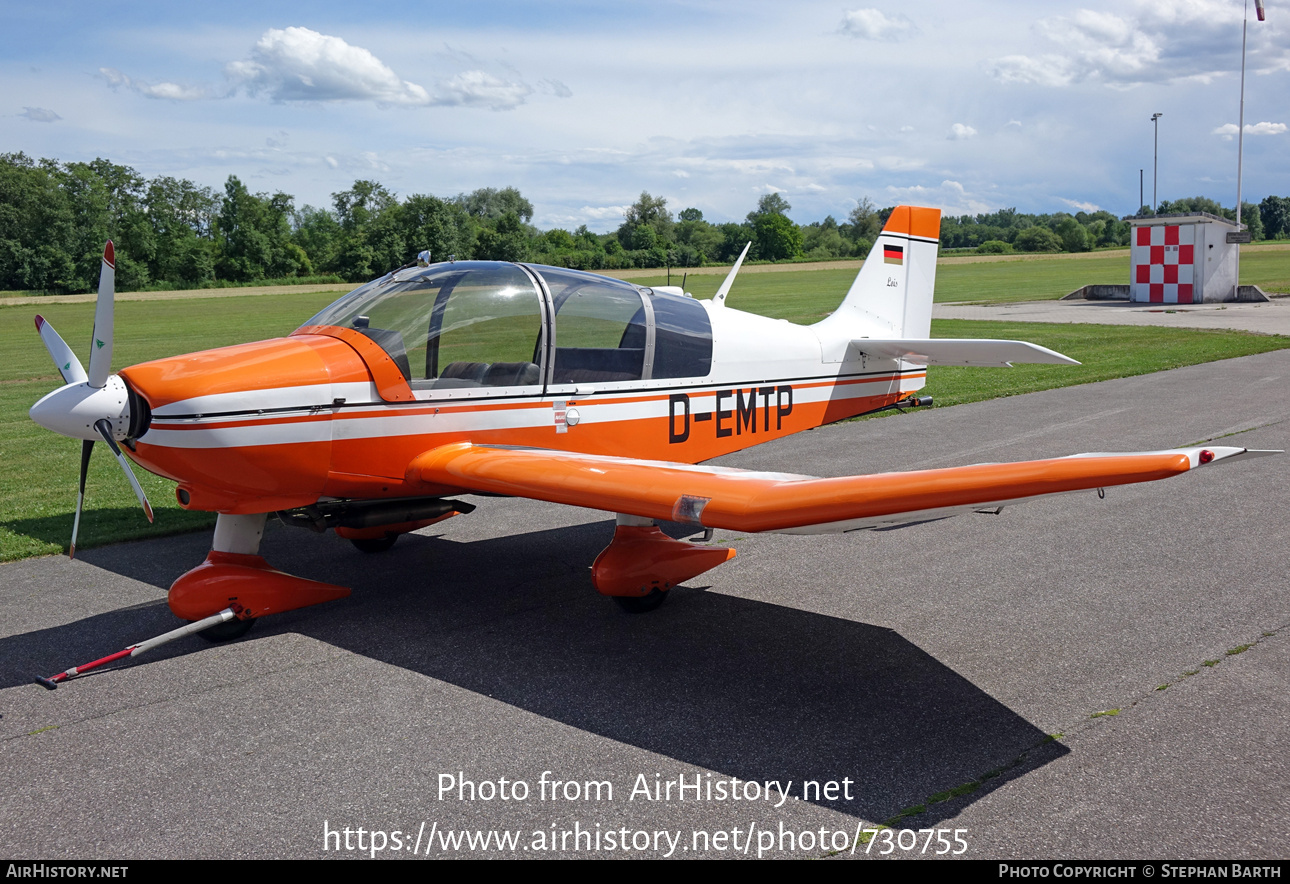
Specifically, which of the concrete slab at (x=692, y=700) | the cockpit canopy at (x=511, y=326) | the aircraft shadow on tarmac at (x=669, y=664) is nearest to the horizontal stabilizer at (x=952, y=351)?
the concrete slab at (x=692, y=700)

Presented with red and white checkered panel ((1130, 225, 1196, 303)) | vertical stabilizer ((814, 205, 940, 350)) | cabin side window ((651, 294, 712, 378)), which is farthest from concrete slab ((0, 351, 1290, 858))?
red and white checkered panel ((1130, 225, 1196, 303))

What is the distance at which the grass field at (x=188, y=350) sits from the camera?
27.0 feet

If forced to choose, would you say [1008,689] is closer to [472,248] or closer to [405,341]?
[405,341]

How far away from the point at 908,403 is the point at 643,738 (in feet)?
16.9

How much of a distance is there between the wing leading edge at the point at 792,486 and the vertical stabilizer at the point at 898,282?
12.0 ft

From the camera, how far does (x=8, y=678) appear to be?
15.8ft

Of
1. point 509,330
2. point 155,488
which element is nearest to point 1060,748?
point 509,330

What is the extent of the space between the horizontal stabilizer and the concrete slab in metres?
1.29

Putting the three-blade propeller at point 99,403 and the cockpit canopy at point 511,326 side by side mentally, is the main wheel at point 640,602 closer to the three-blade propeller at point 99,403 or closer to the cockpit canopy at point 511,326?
the cockpit canopy at point 511,326

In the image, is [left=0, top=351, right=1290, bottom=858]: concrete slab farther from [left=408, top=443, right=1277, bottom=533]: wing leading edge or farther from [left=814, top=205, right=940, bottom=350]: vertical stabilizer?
[left=814, top=205, right=940, bottom=350]: vertical stabilizer

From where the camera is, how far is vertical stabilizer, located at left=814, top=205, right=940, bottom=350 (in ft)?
26.7

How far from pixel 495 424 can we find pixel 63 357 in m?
2.41

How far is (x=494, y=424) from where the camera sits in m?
5.82

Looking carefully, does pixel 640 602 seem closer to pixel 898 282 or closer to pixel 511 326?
pixel 511 326
